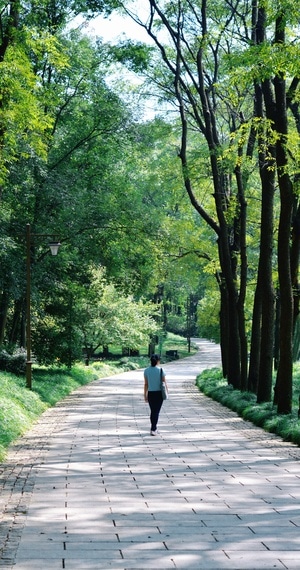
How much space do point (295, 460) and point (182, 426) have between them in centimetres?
593

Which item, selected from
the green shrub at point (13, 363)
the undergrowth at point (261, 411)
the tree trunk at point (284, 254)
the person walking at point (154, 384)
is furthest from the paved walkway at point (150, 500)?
the green shrub at point (13, 363)

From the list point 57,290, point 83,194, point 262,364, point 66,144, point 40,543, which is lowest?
point 40,543

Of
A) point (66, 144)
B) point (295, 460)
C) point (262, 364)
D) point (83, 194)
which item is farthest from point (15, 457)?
point (66, 144)

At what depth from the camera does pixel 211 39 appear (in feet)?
74.3

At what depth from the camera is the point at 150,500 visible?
909 cm

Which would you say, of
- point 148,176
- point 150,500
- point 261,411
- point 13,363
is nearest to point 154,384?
point 261,411

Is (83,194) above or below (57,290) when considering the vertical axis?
above

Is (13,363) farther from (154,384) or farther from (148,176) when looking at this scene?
(154,384)

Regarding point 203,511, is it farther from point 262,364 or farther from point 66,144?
point 66,144

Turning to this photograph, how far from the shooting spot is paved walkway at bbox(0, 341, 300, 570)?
21.7ft

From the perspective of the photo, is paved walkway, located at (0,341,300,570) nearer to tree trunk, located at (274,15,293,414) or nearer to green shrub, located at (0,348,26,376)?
tree trunk, located at (274,15,293,414)

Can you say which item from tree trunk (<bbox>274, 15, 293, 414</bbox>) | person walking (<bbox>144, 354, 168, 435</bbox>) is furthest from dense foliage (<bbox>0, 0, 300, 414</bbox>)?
person walking (<bbox>144, 354, 168, 435</bbox>)

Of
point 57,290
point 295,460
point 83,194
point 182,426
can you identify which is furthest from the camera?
point 57,290

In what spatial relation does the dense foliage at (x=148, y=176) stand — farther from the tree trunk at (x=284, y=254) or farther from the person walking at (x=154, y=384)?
the person walking at (x=154, y=384)
